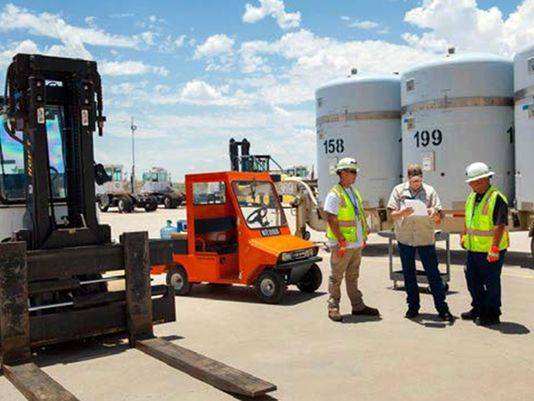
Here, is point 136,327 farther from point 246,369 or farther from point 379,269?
point 379,269

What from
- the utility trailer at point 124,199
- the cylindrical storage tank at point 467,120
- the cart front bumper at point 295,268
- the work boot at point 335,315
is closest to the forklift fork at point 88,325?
the work boot at point 335,315

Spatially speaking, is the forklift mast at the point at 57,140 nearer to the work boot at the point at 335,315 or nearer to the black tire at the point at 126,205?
the work boot at the point at 335,315

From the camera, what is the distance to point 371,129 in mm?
13758

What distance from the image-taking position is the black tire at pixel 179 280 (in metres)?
9.12

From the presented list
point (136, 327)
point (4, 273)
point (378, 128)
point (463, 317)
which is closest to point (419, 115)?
point (378, 128)

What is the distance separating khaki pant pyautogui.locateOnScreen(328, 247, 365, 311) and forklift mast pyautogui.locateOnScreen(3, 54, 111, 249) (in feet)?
8.31

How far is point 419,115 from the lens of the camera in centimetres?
1227

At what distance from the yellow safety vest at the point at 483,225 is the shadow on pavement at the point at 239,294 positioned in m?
2.54

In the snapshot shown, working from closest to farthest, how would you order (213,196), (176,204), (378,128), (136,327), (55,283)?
(55,283) → (136,327) → (213,196) → (378,128) → (176,204)

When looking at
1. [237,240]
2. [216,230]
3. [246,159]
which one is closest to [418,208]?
[237,240]

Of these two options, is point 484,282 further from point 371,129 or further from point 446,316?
point 371,129

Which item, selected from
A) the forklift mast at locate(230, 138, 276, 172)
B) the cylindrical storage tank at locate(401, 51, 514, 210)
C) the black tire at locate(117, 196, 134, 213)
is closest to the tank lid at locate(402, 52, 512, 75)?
the cylindrical storage tank at locate(401, 51, 514, 210)

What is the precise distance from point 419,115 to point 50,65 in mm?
8112

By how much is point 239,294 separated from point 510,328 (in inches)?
154
